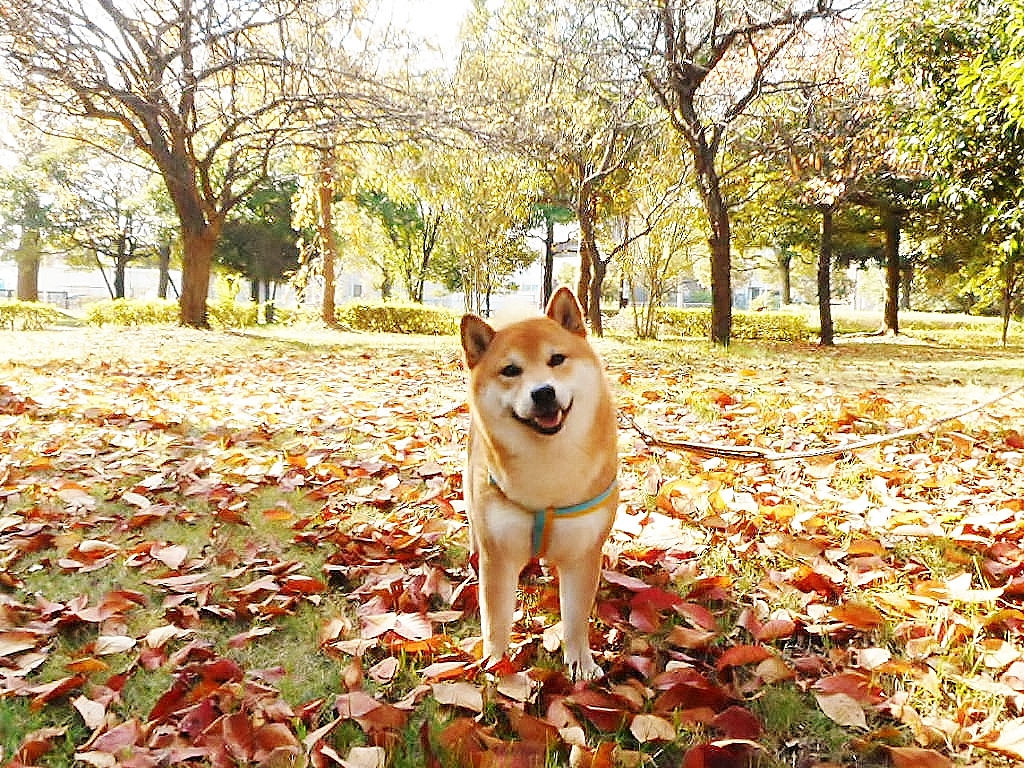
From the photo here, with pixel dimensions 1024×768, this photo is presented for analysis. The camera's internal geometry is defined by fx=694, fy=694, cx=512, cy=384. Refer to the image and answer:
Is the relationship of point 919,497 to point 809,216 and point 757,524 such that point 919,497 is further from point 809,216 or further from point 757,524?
point 809,216

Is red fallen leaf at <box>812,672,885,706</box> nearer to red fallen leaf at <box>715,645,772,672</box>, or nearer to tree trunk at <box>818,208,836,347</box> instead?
red fallen leaf at <box>715,645,772,672</box>

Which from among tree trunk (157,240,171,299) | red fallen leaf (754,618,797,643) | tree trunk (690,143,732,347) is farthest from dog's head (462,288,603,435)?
tree trunk (157,240,171,299)

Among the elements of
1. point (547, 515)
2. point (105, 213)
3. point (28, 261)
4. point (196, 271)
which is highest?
point (105, 213)

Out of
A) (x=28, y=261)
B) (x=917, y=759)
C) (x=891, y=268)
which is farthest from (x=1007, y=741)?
(x=28, y=261)

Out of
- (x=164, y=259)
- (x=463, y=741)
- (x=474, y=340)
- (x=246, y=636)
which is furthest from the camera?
(x=164, y=259)

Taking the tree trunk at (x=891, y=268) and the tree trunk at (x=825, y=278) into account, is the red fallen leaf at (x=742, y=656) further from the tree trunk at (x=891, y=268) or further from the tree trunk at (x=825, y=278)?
the tree trunk at (x=891, y=268)

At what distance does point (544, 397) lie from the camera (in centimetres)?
206

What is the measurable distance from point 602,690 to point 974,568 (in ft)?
5.54

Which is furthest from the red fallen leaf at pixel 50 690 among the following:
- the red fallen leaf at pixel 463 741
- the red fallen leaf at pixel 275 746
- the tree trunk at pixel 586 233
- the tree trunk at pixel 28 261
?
the tree trunk at pixel 28 261

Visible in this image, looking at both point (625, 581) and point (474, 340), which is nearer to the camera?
point (474, 340)

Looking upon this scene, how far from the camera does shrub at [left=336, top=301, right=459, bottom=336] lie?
2455 centimetres

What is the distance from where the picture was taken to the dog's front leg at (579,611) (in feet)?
7.17

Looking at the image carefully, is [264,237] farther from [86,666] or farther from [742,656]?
[742,656]

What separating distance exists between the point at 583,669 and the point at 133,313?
24631 millimetres
